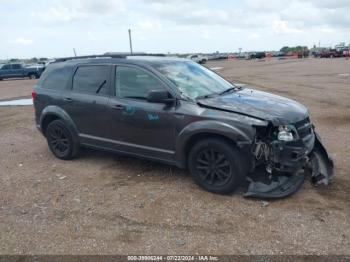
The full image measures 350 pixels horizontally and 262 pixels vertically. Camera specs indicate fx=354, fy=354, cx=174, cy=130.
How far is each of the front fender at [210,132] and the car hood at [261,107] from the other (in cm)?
23

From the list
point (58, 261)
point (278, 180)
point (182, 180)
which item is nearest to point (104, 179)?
point (182, 180)

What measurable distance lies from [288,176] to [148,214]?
180 cm

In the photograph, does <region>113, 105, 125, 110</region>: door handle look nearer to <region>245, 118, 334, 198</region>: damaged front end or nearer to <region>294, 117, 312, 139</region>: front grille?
<region>245, 118, 334, 198</region>: damaged front end

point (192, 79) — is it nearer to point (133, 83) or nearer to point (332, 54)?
point (133, 83)

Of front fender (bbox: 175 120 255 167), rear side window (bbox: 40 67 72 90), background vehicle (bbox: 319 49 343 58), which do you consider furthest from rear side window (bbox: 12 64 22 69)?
background vehicle (bbox: 319 49 343 58)

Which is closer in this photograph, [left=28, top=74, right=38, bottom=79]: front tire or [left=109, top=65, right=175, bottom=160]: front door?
[left=109, top=65, right=175, bottom=160]: front door

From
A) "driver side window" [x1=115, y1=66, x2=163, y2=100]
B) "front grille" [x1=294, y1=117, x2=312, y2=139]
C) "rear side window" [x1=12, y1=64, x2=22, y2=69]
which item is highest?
"rear side window" [x1=12, y1=64, x2=22, y2=69]

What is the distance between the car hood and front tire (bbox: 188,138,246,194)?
17.7 inches

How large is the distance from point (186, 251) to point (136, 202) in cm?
126

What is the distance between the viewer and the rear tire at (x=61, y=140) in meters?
6.04

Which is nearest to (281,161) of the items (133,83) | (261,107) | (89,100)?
(261,107)

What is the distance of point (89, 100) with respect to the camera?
5.59 m

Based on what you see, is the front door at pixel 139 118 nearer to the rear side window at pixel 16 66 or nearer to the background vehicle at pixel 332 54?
the rear side window at pixel 16 66

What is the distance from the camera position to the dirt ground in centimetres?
350
